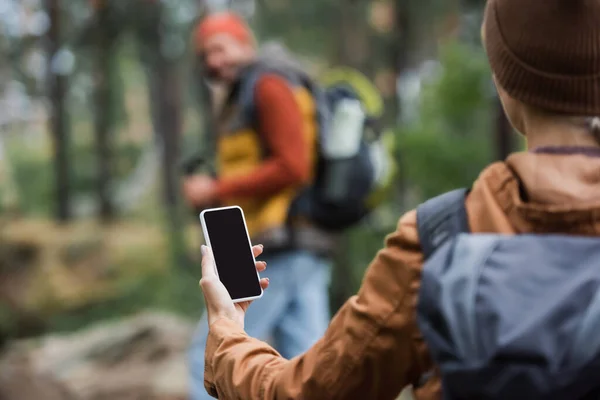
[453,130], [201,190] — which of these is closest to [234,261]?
[201,190]

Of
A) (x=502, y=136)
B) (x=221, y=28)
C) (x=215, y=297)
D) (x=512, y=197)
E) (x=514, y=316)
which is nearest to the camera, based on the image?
(x=514, y=316)

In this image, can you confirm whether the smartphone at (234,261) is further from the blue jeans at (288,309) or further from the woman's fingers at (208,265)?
the blue jeans at (288,309)

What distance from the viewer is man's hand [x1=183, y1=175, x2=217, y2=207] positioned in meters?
3.57

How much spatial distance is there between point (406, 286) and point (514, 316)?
0.20 metres

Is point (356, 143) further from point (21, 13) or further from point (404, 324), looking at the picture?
point (21, 13)

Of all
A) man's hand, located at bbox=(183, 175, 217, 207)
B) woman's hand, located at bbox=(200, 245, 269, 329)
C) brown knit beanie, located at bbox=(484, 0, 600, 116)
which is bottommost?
man's hand, located at bbox=(183, 175, 217, 207)

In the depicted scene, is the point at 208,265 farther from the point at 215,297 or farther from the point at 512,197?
the point at 512,197

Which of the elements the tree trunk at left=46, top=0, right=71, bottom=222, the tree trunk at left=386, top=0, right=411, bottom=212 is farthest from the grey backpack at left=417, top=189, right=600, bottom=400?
the tree trunk at left=46, top=0, right=71, bottom=222

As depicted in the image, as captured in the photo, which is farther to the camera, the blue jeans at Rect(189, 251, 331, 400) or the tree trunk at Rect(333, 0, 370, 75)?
the tree trunk at Rect(333, 0, 370, 75)

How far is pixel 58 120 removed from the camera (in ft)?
54.0

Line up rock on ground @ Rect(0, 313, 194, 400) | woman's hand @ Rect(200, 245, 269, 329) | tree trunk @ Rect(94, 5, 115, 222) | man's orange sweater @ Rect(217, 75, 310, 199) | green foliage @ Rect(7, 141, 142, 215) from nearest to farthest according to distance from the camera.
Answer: woman's hand @ Rect(200, 245, 269, 329) < man's orange sweater @ Rect(217, 75, 310, 199) < rock on ground @ Rect(0, 313, 194, 400) < tree trunk @ Rect(94, 5, 115, 222) < green foliage @ Rect(7, 141, 142, 215)

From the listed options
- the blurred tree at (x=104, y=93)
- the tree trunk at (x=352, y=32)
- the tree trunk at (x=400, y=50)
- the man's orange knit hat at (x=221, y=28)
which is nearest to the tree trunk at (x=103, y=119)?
the blurred tree at (x=104, y=93)

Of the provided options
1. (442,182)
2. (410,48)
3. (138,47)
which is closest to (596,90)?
(442,182)

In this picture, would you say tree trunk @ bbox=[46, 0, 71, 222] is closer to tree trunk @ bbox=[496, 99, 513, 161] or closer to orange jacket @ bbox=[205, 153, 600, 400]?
tree trunk @ bbox=[496, 99, 513, 161]
